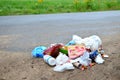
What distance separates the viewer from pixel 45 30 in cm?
1201

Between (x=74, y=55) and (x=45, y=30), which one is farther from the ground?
(x=74, y=55)

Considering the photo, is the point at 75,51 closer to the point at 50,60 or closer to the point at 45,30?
the point at 50,60

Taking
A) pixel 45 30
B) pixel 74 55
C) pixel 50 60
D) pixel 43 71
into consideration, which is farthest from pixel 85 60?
pixel 45 30

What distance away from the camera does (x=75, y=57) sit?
6.91 m

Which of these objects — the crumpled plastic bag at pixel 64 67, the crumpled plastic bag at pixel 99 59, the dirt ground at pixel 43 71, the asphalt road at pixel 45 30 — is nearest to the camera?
the dirt ground at pixel 43 71

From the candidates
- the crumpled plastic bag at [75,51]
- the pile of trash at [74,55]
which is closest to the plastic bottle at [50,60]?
the pile of trash at [74,55]

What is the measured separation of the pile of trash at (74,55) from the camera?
670 centimetres

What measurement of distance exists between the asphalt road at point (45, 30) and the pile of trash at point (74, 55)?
4.34 feet

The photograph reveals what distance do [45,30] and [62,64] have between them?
541 centimetres

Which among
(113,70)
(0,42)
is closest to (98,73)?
(113,70)

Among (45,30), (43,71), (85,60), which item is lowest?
(45,30)

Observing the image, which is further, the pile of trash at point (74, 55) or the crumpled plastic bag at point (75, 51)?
the crumpled plastic bag at point (75, 51)

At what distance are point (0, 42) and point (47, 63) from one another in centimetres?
311

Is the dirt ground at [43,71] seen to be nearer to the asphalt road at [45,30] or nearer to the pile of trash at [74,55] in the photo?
the pile of trash at [74,55]
